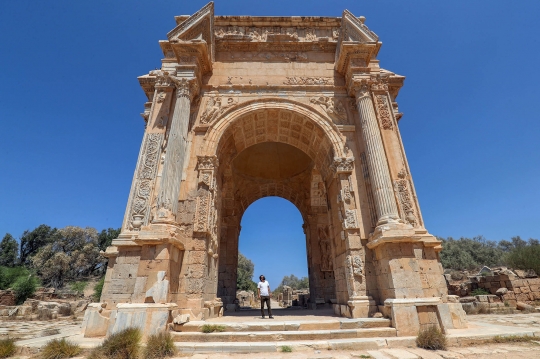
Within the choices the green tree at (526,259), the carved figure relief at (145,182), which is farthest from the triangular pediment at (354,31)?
the green tree at (526,259)

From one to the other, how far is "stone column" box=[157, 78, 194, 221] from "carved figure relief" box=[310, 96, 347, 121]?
4.73 meters

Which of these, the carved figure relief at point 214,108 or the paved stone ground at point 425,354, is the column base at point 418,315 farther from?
the carved figure relief at point 214,108

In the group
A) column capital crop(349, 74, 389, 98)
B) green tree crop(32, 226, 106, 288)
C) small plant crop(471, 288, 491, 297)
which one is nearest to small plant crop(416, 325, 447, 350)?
column capital crop(349, 74, 389, 98)

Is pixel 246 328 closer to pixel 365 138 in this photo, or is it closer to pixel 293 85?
pixel 365 138

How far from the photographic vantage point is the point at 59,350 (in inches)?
198

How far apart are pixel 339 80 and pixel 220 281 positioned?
12455 millimetres

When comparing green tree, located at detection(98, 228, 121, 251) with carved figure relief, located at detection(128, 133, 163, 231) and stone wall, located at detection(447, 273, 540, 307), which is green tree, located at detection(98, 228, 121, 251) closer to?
carved figure relief, located at detection(128, 133, 163, 231)

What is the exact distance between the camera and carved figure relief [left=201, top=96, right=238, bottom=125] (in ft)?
32.4

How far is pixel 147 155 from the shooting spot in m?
8.73

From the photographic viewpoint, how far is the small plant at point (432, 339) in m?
5.38

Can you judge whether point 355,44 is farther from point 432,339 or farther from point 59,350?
point 59,350

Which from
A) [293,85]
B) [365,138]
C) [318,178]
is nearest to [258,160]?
[318,178]

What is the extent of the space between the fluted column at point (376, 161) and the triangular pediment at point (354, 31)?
1805mm

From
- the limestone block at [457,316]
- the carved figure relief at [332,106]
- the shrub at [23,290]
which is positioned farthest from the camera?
the shrub at [23,290]
